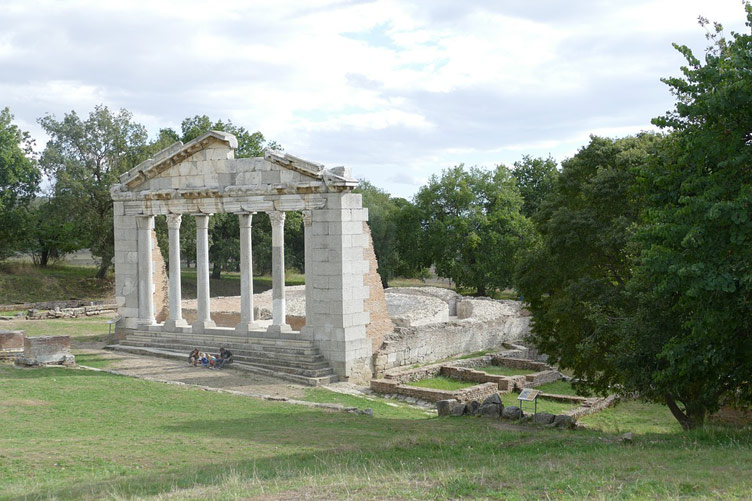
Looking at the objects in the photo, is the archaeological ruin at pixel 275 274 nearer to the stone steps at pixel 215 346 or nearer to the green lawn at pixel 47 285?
the stone steps at pixel 215 346

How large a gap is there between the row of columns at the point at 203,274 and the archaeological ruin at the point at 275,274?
4 centimetres

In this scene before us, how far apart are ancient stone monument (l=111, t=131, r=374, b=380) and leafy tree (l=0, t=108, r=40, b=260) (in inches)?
1010

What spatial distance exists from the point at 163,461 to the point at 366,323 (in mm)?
13203

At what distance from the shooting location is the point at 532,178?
6769 centimetres

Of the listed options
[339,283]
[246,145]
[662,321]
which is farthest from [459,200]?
[662,321]

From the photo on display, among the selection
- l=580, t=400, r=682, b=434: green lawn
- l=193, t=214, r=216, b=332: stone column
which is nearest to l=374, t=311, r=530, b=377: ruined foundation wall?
l=193, t=214, r=216, b=332: stone column

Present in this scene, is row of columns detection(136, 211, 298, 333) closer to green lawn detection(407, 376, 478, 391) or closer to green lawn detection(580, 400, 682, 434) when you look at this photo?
green lawn detection(407, 376, 478, 391)

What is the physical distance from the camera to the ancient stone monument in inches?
980

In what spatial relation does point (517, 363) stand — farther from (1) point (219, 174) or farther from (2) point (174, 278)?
(2) point (174, 278)

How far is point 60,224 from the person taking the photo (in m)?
52.5

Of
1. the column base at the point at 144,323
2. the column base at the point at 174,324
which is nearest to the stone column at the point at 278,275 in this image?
the column base at the point at 174,324

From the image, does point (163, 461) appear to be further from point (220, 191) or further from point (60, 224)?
point (60, 224)

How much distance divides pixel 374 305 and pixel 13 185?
39133 mm

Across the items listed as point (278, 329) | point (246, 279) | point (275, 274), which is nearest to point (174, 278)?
point (246, 279)
